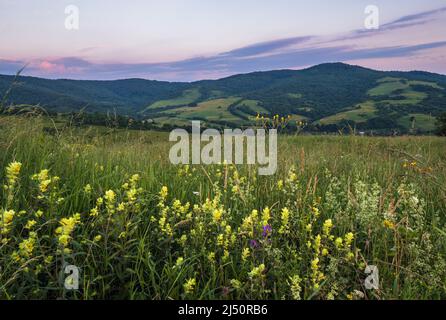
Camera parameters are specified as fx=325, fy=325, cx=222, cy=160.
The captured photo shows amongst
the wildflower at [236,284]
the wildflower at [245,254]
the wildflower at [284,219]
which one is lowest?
the wildflower at [236,284]

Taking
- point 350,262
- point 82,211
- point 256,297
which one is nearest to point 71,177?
point 82,211

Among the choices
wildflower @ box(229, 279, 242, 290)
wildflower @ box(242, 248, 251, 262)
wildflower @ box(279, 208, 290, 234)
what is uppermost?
wildflower @ box(279, 208, 290, 234)

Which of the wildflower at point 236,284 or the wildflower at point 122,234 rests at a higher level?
the wildflower at point 122,234

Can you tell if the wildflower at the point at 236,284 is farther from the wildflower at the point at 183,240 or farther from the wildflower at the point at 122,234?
the wildflower at the point at 122,234

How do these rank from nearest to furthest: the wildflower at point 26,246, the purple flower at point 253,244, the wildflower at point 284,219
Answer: the wildflower at point 26,246, the purple flower at point 253,244, the wildflower at point 284,219

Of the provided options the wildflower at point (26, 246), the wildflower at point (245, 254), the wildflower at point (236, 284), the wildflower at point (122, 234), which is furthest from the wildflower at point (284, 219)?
the wildflower at point (26, 246)

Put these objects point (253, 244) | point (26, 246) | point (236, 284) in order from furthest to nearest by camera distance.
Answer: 1. point (253, 244)
2. point (236, 284)
3. point (26, 246)

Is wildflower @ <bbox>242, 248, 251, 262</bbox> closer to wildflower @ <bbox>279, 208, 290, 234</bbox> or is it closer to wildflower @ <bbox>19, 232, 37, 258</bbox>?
wildflower @ <bbox>279, 208, 290, 234</bbox>

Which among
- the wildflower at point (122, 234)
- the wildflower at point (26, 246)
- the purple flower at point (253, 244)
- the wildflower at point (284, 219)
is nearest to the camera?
the wildflower at point (26, 246)

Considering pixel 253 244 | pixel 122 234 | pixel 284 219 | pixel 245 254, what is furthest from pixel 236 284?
pixel 122 234

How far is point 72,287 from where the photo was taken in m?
2.09

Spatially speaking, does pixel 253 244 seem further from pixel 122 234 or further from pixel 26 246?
pixel 26 246

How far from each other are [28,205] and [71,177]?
84 cm

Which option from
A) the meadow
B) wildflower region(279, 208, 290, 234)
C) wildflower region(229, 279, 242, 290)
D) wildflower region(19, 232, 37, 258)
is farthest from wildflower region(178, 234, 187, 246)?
wildflower region(19, 232, 37, 258)
